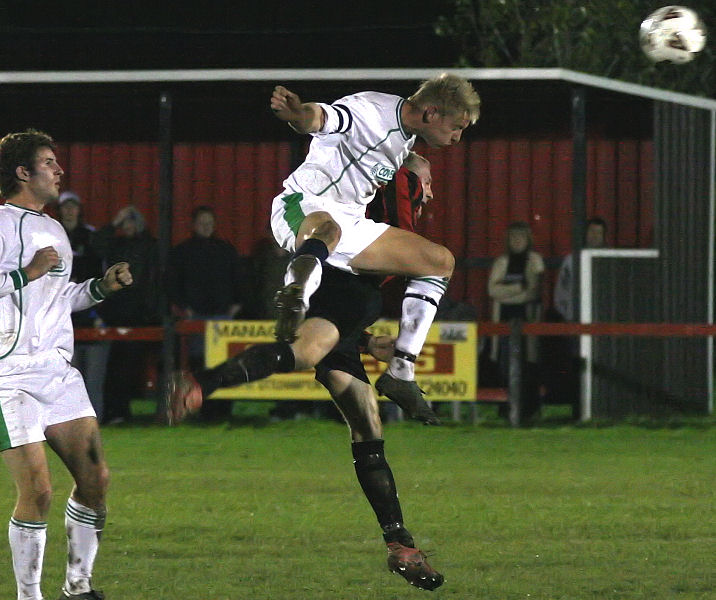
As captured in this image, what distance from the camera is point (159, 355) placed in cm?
1538

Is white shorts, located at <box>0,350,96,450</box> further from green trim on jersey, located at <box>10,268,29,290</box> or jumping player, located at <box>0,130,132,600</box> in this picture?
green trim on jersey, located at <box>10,268,29,290</box>

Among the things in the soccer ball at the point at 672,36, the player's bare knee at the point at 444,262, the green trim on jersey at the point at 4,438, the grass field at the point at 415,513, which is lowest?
the grass field at the point at 415,513

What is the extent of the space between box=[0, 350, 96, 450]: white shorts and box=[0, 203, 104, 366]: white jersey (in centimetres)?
5

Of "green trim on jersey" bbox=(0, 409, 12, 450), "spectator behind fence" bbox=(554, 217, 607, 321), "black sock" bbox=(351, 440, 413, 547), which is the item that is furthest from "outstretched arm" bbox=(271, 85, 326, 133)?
"spectator behind fence" bbox=(554, 217, 607, 321)

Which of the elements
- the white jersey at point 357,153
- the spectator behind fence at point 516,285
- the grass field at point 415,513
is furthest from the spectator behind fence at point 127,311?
the white jersey at point 357,153

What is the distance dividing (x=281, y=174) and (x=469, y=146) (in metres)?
2.43

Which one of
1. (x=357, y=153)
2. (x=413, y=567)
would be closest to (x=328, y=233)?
(x=357, y=153)

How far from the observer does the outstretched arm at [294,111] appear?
627 centimetres

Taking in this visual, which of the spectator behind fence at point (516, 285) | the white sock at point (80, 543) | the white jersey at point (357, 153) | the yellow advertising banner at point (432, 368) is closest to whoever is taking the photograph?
the white sock at point (80, 543)

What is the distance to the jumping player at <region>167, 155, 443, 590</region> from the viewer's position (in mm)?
6281

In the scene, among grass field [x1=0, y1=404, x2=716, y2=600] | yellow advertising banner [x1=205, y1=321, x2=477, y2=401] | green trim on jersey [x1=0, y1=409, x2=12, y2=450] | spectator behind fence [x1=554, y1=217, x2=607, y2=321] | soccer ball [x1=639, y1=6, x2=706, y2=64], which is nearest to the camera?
green trim on jersey [x1=0, y1=409, x2=12, y2=450]

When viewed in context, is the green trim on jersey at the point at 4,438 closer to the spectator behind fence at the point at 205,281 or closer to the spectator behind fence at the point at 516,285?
the spectator behind fence at the point at 205,281

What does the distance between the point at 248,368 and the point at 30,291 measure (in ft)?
2.99

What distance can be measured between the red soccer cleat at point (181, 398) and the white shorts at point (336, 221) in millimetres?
850
